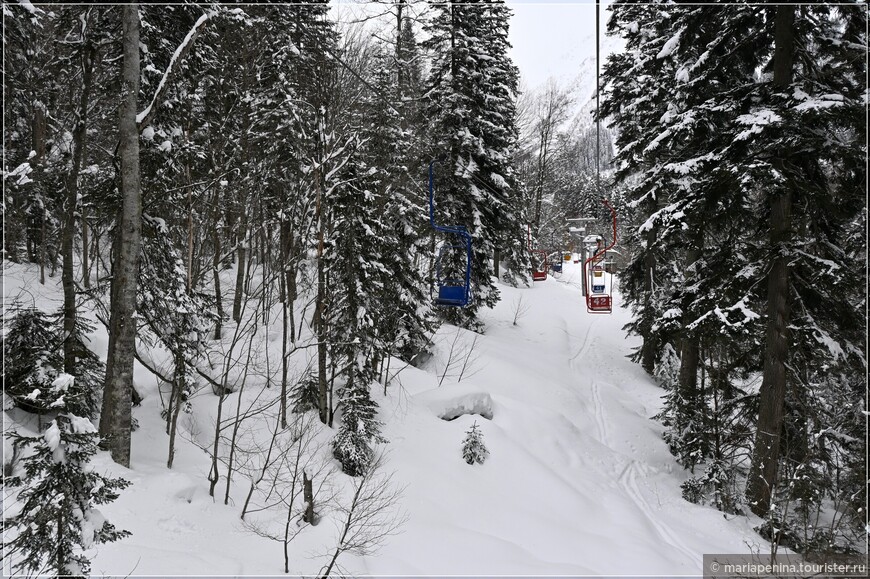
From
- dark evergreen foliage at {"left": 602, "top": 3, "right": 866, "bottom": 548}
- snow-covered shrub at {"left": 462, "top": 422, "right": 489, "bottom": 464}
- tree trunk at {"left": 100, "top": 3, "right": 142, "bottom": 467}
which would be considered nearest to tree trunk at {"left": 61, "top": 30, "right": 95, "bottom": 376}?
tree trunk at {"left": 100, "top": 3, "right": 142, "bottom": 467}

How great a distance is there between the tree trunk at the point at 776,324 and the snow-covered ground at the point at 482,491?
5.13 feet

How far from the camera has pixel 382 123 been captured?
14812 millimetres

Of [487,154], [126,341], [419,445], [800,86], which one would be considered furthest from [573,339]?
[126,341]

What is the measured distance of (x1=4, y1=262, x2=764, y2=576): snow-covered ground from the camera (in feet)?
23.3

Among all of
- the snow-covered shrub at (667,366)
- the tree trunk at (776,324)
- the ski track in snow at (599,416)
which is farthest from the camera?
the snow-covered shrub at (667,366)

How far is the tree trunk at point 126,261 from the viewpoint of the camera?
7.82 meters

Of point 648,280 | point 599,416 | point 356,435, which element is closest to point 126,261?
point 356,435

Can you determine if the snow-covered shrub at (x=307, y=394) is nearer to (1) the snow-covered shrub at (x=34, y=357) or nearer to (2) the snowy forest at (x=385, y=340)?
(2) the snowy forest at (x=385, y=340)

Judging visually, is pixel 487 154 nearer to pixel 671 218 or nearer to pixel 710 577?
pixel 671 218

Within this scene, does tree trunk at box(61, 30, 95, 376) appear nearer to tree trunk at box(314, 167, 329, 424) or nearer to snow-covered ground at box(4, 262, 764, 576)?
snow-covered ground at box(4, 262, 764, 576)

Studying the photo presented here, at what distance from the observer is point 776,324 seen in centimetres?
953

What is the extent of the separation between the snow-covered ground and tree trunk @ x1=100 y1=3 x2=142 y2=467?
61 centimetres

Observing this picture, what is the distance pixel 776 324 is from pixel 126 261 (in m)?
12.8

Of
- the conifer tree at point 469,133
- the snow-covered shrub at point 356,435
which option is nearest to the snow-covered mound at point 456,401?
the snow-covered shrub at point 356,435
